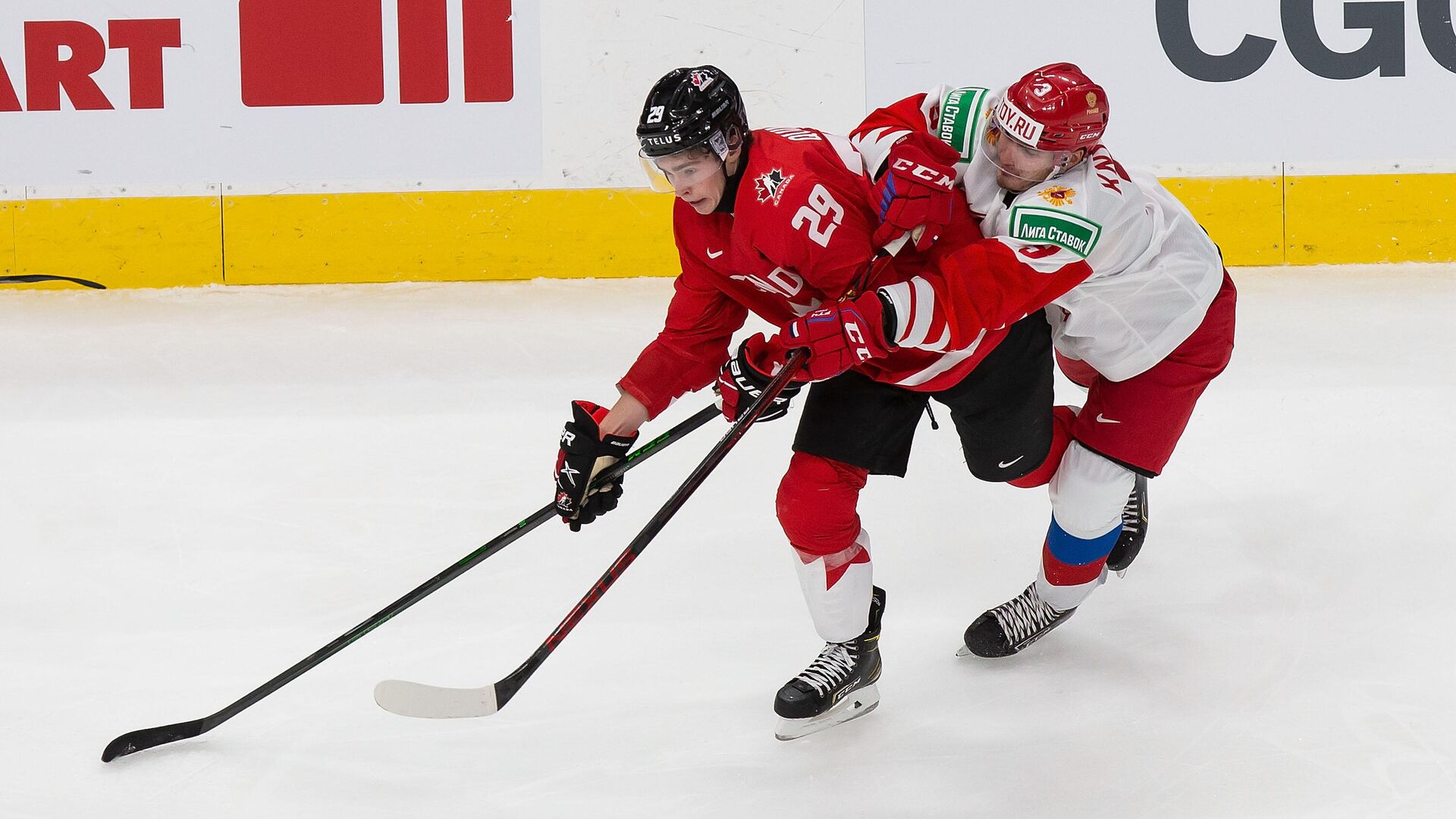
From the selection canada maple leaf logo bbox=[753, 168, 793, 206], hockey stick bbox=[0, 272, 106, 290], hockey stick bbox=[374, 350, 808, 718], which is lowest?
hockey stick bbox=[374, 350, 808, 718]

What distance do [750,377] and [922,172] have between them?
0.38 meters

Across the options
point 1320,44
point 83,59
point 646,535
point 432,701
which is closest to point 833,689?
point 646,535

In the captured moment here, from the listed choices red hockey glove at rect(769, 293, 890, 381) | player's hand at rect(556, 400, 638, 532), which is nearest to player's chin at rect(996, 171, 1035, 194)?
red hockey glove at rect(769, 293, 890, 381)

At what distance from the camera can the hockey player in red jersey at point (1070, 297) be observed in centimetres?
165

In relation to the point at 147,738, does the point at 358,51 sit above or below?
above

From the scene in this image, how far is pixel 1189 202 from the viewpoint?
4.35 metres

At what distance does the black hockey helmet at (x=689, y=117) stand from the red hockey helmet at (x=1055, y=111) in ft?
1.25

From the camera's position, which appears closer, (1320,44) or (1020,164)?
(1020,164)

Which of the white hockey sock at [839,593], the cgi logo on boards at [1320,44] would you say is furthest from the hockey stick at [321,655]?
the cgi logo on boards at [1320,44]

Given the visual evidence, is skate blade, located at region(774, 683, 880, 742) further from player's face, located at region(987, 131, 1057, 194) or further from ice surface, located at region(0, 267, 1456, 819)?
player's face, located at region(987, 131, 1057, 194)

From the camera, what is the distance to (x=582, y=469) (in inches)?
72.7

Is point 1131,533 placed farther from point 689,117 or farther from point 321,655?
point 321,655

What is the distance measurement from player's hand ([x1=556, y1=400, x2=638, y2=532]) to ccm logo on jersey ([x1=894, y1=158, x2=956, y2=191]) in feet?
1.84

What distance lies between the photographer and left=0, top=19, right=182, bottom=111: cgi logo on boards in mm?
4320
